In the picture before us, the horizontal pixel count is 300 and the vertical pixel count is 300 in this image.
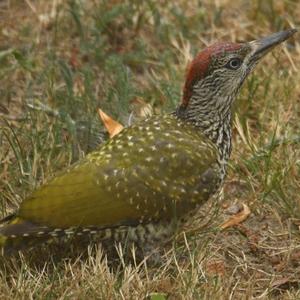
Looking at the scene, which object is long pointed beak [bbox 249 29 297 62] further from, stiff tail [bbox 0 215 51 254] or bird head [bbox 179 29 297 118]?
stiff tail [bbox 0 215 51 254]

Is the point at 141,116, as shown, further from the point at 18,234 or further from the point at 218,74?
the point at 18,234

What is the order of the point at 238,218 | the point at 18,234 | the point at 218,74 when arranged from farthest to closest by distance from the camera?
the point at 238,218, the point at 218,74, the point at 18,234

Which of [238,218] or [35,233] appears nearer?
[35,233]

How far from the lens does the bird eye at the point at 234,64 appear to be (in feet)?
16.5

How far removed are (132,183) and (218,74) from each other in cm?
77

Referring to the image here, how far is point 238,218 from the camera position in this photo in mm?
5320

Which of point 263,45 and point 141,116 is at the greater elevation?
point 263,45

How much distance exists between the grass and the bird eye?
52 cm

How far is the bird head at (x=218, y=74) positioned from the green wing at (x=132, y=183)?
0.23 m

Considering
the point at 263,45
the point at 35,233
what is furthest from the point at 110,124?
the point at 35,233

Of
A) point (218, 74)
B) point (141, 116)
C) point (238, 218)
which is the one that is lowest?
point (238, 218)

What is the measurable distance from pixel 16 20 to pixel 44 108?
1342 mm

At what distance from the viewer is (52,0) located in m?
6.97

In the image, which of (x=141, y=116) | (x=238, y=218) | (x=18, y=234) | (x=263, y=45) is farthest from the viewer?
(x=141, y=116)
